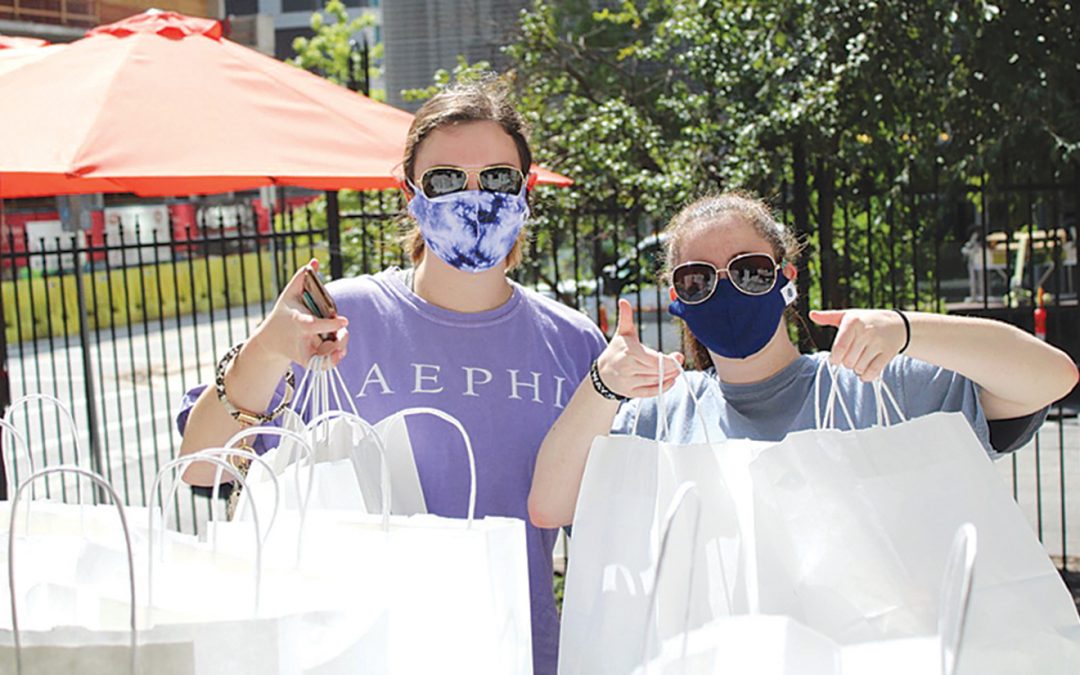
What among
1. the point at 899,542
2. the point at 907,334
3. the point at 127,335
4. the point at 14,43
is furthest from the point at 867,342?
the point at 127,335

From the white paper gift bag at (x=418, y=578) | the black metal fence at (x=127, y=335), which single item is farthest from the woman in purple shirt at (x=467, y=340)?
the black metal fence at (x=127, y=335)

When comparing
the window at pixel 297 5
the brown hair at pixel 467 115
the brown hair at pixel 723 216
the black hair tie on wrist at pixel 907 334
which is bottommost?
the black hair tie on wrist at pixel 907 334

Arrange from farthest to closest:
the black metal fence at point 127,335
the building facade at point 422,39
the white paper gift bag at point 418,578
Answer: the building facade at point 422,39
the black metal fence at point 127,335
the white paper gift bag at point 418,578

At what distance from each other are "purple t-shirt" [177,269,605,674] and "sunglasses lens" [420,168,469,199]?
8.4 inches

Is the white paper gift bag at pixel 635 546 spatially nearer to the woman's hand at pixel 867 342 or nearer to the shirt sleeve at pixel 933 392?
the woman's hand at pixel 867 342

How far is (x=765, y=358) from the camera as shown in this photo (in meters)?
2.10

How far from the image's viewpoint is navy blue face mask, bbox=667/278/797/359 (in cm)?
199

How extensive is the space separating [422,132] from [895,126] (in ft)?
15.7

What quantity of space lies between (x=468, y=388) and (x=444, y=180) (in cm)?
41

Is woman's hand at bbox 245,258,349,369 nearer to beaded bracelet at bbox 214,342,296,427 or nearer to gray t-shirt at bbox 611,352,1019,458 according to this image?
beaded bracelet at bbox 214,342,296,427

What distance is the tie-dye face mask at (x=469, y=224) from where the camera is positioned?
2.22 m

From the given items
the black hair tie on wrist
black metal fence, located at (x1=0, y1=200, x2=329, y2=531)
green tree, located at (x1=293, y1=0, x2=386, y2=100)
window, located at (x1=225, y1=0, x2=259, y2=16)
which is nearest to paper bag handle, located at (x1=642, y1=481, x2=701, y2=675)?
the black hair tie on wrist

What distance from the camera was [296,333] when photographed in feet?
6.20

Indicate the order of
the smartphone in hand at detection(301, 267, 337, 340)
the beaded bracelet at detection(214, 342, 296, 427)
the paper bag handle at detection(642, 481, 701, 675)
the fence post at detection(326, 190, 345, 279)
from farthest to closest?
the fence post at detection(326, 190, 345, 279), the beaded bracelet at detection(214, 342, 296, 427), the smartphone in hand at detection(301, 267, 337, 340), the paper bag handle at detection(642, 481, 701, 675)
